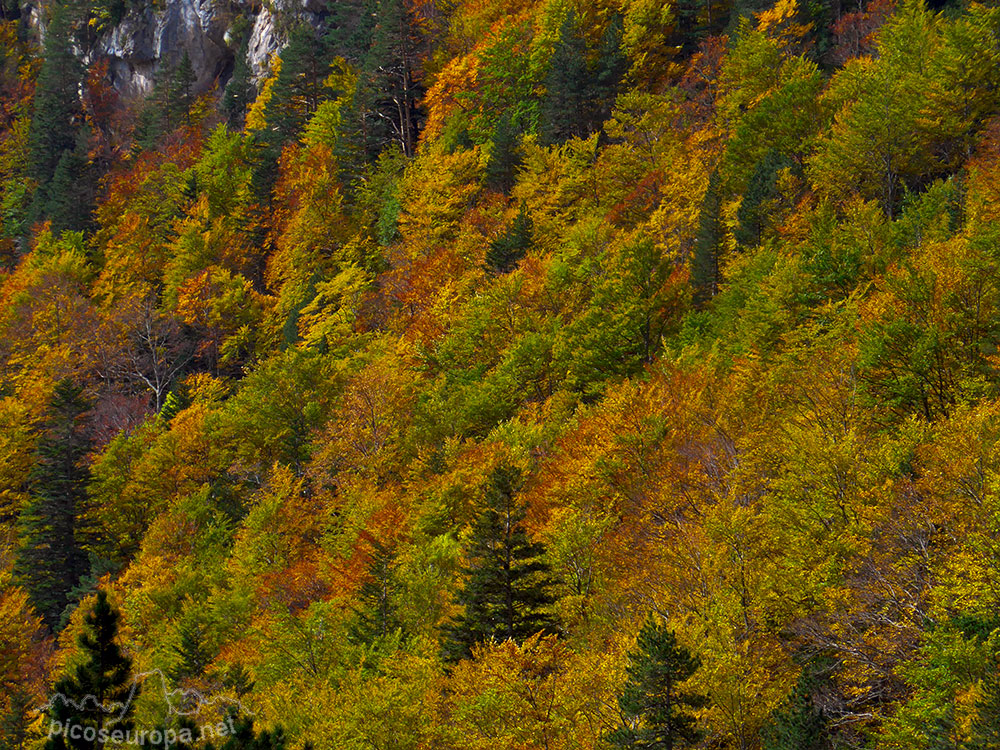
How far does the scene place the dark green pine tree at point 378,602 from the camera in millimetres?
29469

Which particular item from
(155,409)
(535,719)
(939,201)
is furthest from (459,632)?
(155,409)

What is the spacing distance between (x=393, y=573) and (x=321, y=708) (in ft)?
24.1

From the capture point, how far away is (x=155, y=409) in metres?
Result: 59.9

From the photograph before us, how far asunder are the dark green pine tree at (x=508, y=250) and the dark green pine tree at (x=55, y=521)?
23.8 metres

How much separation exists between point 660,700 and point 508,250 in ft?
107

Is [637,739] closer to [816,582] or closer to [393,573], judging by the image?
[816,582]

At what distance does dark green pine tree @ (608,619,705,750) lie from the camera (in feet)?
60.7

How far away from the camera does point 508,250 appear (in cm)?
4859

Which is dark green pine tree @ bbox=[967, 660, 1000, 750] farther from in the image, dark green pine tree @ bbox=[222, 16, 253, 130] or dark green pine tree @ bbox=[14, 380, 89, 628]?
dark green pine tree @ bbox=[222, 16, 253, 130]

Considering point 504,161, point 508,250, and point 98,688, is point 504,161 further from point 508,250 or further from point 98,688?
point 98,688

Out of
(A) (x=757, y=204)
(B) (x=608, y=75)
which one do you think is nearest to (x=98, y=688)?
(A) (x=757, y=204)

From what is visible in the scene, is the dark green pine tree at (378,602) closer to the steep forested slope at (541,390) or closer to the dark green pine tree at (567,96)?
the steep forested slope at (541,390)

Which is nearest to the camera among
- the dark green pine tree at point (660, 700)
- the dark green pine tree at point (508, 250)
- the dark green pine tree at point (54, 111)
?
the dark green pine tree at point (660, 700)

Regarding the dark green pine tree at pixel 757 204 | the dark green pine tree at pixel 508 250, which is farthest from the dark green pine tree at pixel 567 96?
the dark green pine tree at pixel 757 204
